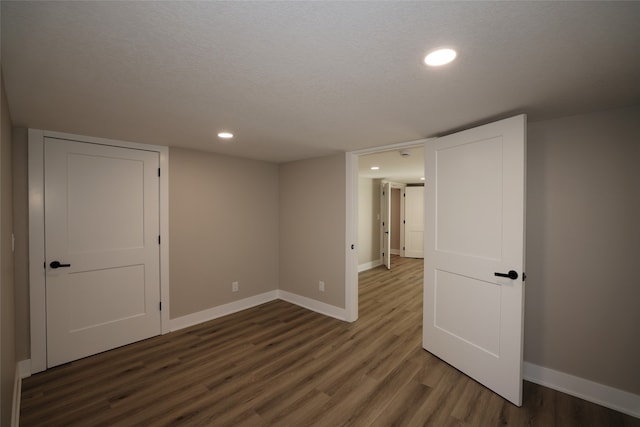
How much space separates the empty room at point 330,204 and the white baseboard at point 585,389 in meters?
0.01

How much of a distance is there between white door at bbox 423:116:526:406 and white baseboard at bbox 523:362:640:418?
47 centimetres

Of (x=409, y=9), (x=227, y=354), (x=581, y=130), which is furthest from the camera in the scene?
(x=227, y=354)

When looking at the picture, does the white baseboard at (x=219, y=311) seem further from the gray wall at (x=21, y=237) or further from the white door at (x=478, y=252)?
the white door at (x=478, y=252)

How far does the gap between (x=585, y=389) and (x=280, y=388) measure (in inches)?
93.0

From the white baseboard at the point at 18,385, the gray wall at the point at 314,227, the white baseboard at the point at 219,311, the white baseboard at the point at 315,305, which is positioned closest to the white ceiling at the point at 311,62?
the gray wall at the point at 314,227

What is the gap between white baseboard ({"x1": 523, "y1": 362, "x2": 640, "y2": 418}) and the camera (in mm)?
1991

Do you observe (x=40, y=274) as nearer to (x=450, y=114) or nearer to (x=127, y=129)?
(x=127, y=129)

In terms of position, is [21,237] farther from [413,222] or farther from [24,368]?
[413,222]

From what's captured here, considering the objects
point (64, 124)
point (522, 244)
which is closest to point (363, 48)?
point (522, 244)

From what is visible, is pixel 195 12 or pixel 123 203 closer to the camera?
pixel 195 12

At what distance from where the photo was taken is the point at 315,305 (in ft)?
13.1

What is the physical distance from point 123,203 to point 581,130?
426cm

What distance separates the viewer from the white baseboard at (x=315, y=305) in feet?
12.1

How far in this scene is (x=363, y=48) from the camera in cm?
124
